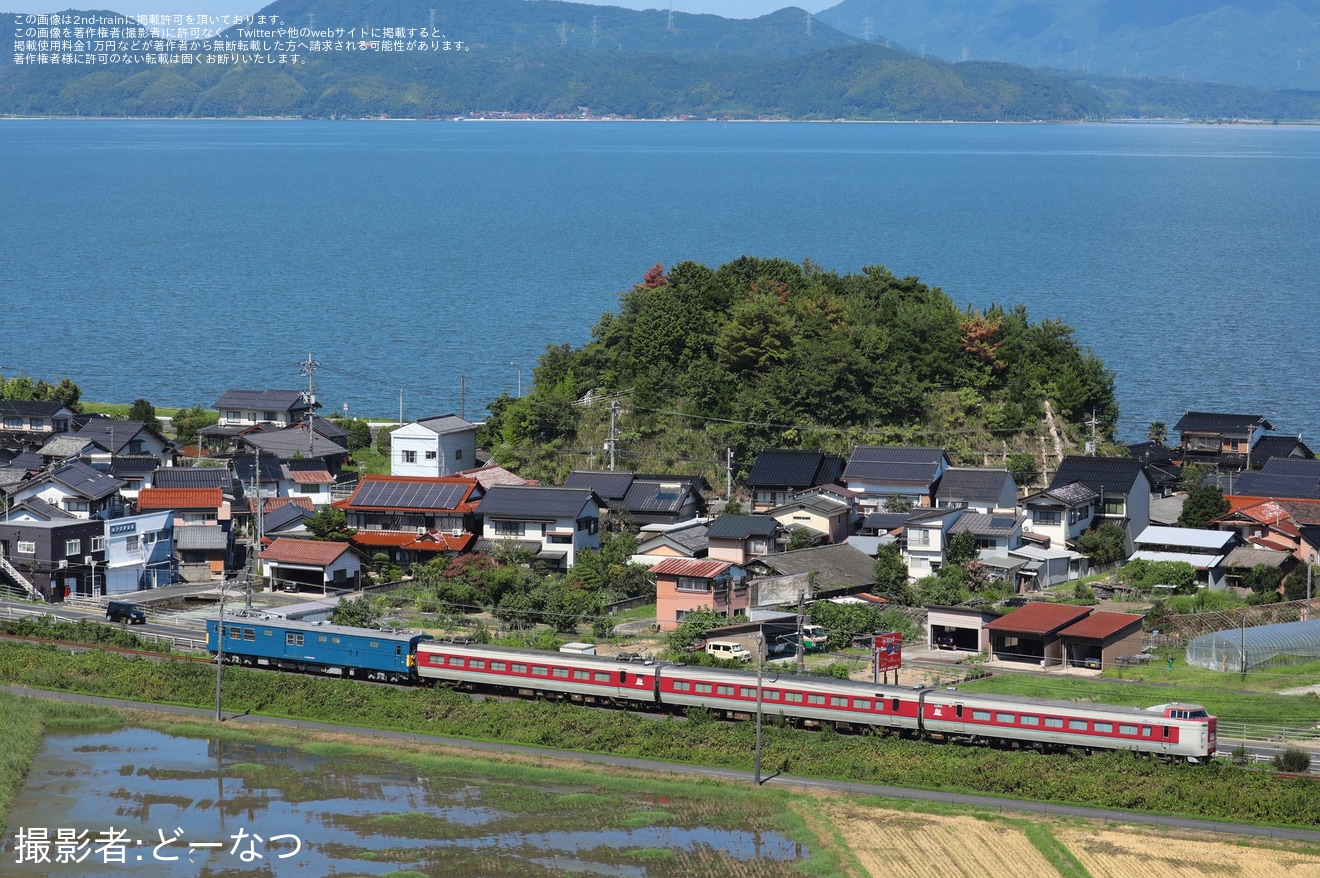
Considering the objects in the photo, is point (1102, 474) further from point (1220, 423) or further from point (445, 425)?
point (445, 425)

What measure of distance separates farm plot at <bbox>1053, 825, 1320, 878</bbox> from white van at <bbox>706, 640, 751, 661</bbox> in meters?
14.1

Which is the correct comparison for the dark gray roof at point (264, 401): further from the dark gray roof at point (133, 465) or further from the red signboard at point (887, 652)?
the red signboard at point (887, 652)

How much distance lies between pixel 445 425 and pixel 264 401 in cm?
1269

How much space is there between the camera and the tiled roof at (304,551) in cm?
5275

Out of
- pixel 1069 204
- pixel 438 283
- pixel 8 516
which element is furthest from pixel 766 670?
pixel 1069 204

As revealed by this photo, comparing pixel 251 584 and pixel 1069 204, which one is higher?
pixel 1069 204

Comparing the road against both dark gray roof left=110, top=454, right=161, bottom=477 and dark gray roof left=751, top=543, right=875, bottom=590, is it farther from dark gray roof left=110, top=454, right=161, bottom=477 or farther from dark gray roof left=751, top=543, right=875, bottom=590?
dark gray roof left=110, top=454, right=161, bottom=477

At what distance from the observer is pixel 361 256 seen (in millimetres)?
145750

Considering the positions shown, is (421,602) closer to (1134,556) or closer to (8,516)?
(8,516)

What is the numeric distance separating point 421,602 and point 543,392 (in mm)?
21678

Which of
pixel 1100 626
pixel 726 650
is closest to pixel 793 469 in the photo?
pixel 726 650

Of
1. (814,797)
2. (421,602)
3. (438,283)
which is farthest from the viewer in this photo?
(438,283)

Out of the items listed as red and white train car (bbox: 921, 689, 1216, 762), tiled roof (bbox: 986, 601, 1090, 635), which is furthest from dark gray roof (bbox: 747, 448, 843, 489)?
red and white train car (bbox: 921, 689, 1216, 762)

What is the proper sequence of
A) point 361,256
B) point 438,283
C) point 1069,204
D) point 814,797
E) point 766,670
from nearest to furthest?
point 814,797, point 766,670, point 438,283, point 361,256, point 1069,204
